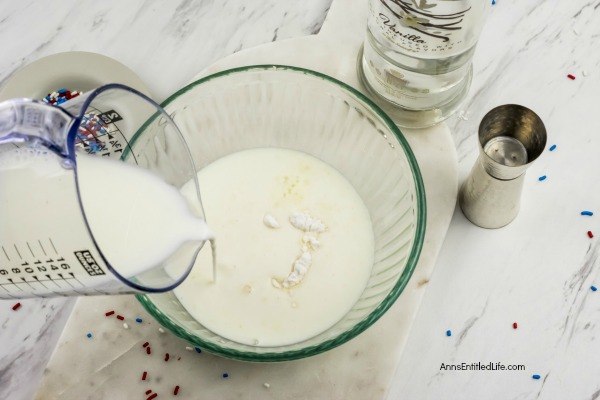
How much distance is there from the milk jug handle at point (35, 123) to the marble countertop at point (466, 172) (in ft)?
2.07

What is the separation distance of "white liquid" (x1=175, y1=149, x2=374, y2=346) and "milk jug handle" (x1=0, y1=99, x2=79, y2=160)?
352 millimetres

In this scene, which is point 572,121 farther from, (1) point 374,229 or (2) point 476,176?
(1) point 374,229

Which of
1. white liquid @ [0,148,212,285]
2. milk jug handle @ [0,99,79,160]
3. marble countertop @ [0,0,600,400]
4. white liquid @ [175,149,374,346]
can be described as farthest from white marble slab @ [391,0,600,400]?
milk jug handle @ [0,99,79,160]

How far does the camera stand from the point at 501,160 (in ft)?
4.22

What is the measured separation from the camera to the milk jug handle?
2.68 ft

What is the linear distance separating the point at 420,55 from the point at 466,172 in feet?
0.88

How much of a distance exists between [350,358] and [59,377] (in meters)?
0.48

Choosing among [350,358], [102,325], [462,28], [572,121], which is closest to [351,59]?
[462,28]

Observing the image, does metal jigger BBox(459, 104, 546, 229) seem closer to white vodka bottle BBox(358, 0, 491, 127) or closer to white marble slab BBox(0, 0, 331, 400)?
white vodka bottle BBox(358, 0, 491, 127)

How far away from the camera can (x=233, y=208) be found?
1282mm

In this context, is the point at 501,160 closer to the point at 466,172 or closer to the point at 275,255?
the point at 466,172

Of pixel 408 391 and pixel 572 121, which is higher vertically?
pixel 572 121

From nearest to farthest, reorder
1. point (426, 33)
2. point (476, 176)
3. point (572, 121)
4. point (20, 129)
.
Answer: point (20, 129), point (426, 33), point (476, 176), point (572, 121)

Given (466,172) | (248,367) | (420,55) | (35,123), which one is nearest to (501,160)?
(466,172)
